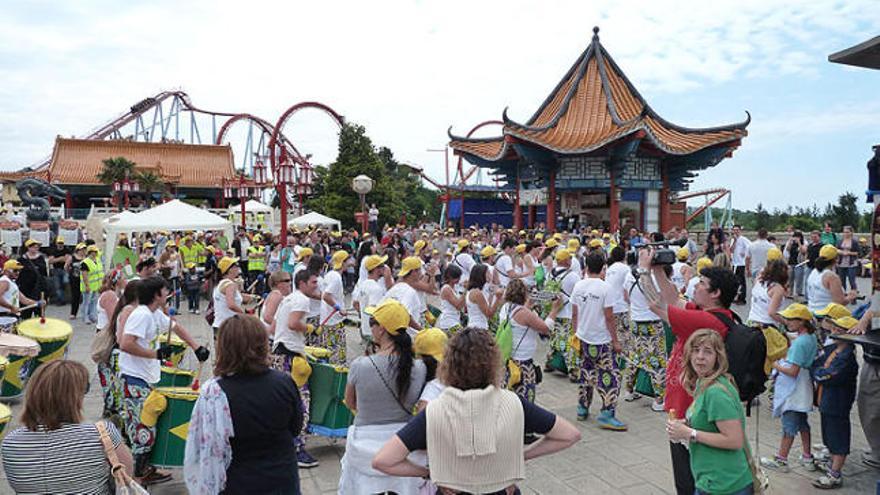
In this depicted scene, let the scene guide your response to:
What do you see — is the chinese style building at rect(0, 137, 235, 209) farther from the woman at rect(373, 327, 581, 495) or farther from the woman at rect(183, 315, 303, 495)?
the woman at rect(373, 327, 581, 495)

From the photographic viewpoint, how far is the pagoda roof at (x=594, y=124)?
917 inches

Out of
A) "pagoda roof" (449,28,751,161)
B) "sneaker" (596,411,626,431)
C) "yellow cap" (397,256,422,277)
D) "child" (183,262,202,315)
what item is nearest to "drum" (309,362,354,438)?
"yellow cap" (397,256,422,277)

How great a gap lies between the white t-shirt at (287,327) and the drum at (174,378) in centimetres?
95

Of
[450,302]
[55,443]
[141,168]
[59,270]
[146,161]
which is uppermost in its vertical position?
[146,161]

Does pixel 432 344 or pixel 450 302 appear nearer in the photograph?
pixel 432 344

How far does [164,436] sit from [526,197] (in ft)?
79.4

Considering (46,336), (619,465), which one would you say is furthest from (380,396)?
(46,336)

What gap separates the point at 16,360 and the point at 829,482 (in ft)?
28.2

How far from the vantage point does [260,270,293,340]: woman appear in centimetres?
602

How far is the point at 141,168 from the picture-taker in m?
42.9

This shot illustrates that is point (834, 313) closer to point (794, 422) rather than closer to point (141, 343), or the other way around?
point (794, 422)

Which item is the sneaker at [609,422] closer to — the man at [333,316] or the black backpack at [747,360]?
the black backpack at [747,360]

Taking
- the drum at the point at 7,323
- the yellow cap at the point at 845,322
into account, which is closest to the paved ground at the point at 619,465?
the yellow cap at the point at 845,322

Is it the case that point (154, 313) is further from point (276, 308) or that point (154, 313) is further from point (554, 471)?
point (554, 471)
